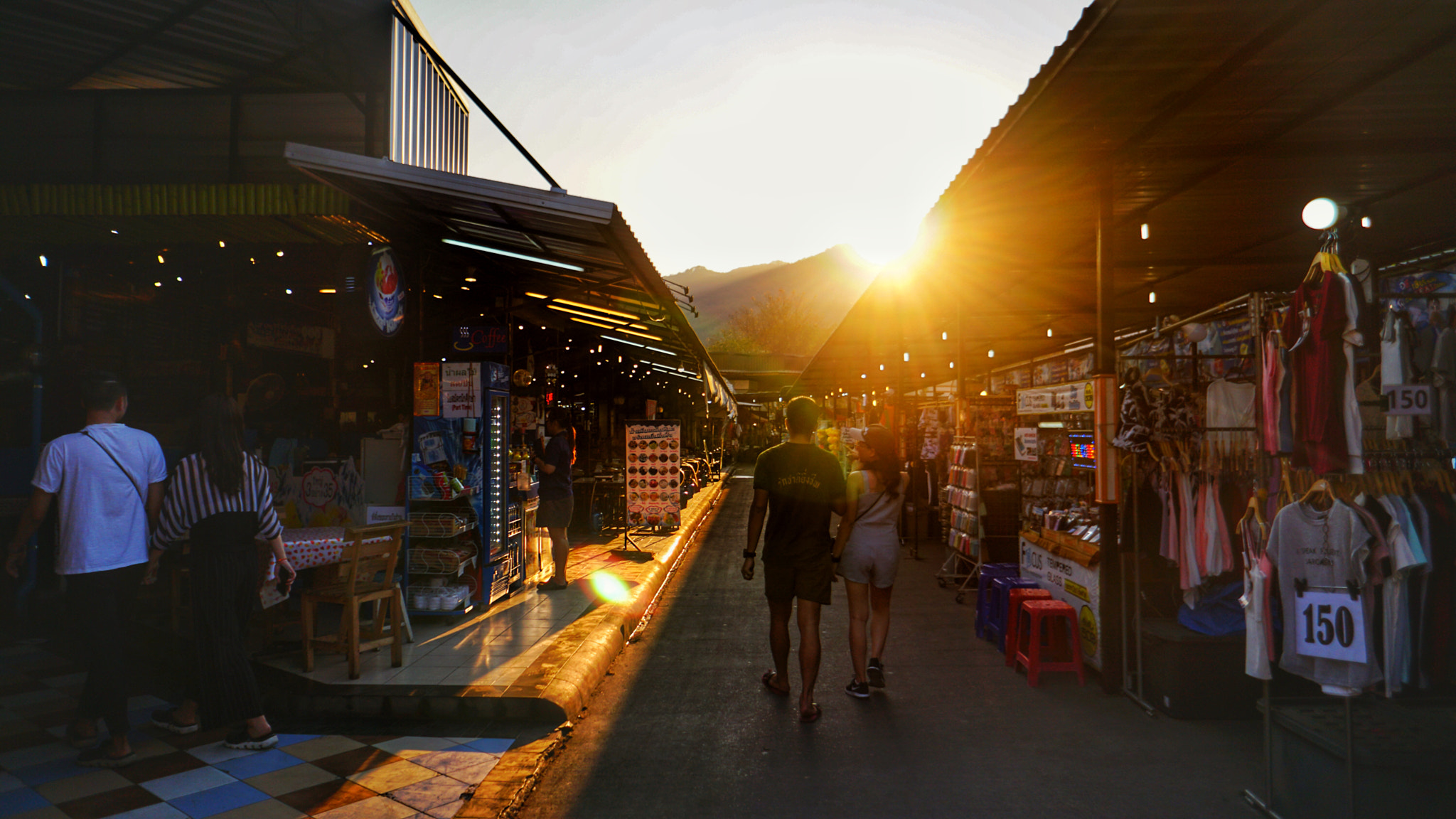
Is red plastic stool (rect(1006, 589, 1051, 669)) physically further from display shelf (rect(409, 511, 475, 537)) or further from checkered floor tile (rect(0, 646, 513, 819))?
display shelf (rect(409, 511, 475, 537))

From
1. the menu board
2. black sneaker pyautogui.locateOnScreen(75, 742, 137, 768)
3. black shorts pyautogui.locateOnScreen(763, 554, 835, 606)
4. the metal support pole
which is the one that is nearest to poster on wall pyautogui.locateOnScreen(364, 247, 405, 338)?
black sneaker pyautogui.locateOnScreen(75, 742, 137, 768)

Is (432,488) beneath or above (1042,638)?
above

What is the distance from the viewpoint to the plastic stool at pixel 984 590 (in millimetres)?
6512

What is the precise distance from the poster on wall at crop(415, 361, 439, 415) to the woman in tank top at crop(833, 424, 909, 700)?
392 cm

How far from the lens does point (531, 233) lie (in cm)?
595

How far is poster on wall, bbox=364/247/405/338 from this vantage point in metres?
5.55

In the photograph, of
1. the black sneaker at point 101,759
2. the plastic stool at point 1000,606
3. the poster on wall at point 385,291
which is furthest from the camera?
the plastic stool at point 1000,606

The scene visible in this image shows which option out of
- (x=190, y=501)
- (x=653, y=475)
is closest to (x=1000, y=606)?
(x=190, y=501)

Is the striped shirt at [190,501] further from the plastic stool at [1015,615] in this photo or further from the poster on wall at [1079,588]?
the poster on wall at [1079,588]

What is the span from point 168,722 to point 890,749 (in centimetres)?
421

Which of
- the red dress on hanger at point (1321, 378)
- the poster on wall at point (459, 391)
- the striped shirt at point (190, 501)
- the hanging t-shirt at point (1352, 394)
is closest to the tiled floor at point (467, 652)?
the striped shirt at point (190, 501)

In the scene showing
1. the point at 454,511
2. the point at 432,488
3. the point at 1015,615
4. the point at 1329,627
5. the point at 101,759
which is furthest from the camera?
the point at 454,511

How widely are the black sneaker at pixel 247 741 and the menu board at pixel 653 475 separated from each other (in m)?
7.36

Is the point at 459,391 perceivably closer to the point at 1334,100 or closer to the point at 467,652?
the point at 467,652
